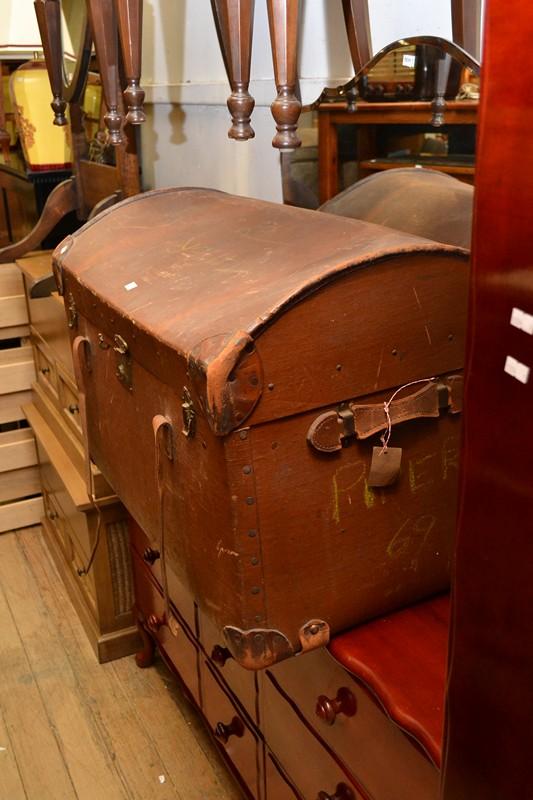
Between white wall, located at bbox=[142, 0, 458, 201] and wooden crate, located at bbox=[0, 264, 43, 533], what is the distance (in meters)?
0.60

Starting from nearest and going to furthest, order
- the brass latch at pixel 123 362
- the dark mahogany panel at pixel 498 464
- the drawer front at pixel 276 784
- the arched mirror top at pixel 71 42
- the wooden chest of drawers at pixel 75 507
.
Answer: the dark mahogany panel at pixel 498 464, the brass latch at pixel 123 362, the drawer front at pixel 276 784, the wooden chest of drawers at pixel 75 507, the arched mirror top at pixel 71 42

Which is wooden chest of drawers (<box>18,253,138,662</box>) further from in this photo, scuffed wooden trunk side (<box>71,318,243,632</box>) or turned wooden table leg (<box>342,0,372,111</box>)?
turned wooden table leg (<box>342,0,372,111</box>)

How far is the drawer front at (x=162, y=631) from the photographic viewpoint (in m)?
1.80

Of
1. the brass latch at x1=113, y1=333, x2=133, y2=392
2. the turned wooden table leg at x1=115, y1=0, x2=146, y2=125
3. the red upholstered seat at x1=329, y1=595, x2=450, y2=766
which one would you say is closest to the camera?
Result: the red upholstered seat at x1=329, y1=595, x2=450, y2=766

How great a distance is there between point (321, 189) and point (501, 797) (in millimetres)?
1299

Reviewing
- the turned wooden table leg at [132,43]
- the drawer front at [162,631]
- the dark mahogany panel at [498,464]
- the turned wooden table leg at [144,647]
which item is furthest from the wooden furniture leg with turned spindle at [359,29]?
the turned wooden table leg at [144,647]

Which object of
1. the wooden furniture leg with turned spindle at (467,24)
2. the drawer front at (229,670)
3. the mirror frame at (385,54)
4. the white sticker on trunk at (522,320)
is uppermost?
the wooden furniture leg with turned spindle at (467,24)

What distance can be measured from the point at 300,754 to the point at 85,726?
34.6 inches

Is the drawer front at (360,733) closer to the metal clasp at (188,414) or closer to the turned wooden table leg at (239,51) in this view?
the metal clasp at (188,414)

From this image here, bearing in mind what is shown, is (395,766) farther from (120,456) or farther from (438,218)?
(438,218)

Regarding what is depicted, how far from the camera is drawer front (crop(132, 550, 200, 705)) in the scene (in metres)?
1.80

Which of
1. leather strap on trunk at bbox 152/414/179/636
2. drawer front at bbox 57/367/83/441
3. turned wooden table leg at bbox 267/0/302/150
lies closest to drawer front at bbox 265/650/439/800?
leather strap on trunk at bbox 152/414/179/636

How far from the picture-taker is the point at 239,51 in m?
1.40

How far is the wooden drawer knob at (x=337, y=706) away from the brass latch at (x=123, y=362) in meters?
0.56
